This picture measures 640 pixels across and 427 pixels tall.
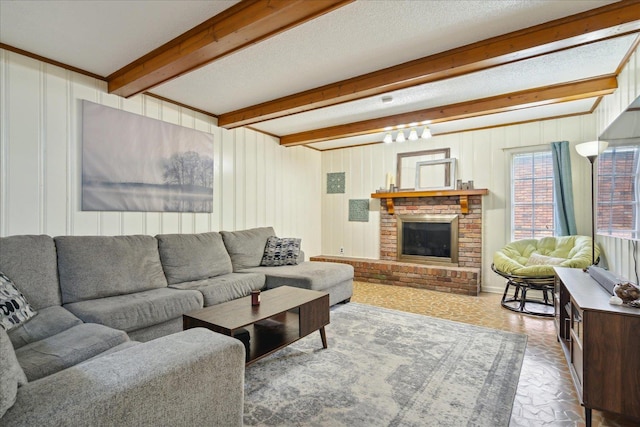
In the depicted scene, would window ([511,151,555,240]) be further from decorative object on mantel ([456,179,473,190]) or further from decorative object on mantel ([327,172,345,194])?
decorative object on mantel ([327,172,345,194])

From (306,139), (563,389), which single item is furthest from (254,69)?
(563,389)

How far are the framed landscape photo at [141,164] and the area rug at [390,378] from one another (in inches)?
85.3

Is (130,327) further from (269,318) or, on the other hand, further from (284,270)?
(284,270)

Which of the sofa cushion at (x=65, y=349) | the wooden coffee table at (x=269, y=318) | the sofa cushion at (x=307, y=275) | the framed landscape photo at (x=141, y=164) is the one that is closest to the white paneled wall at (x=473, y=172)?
the sofa cushion at (x=307, y=275)

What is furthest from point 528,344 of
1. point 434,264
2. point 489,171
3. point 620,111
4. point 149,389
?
point 149,389

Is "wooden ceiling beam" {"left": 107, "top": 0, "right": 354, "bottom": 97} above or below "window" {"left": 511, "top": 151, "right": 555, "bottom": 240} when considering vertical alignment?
above

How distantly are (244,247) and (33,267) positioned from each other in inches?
81.5

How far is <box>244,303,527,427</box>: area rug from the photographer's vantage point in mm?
1747

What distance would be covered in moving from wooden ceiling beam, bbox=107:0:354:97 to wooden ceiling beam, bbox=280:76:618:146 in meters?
2.42

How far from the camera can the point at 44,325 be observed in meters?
1.88

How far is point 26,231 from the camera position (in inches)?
103

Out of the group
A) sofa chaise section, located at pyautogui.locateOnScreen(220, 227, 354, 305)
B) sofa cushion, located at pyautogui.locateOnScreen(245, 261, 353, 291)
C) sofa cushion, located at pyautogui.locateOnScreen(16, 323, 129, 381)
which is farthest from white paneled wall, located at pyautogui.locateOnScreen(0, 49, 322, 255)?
sofa cushion, located at pyautogui.locateOnScreen(16, 323, 129, 381)

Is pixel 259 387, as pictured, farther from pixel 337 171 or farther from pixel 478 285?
pixel 337 171

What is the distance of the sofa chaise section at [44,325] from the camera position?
1512 millimetres
